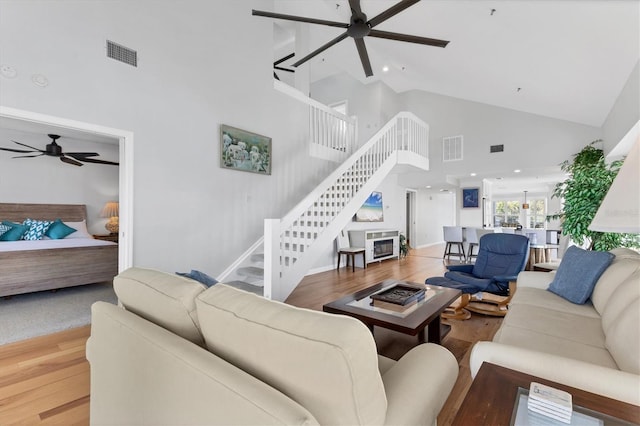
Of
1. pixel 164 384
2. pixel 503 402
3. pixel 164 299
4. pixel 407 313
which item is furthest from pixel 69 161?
pixel 503 402

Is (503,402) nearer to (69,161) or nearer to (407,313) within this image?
(407,313)

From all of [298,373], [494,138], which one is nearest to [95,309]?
[298,373]

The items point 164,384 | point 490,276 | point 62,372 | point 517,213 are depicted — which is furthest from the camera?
point 517,213

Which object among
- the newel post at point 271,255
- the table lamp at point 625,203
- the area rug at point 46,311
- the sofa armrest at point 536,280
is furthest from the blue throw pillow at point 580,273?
the area rug at point 46,311

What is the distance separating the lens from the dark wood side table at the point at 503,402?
2.83ft

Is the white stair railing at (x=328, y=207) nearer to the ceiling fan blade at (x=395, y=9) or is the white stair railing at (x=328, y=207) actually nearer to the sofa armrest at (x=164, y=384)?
the sofa armrest at (x=164, y=384)

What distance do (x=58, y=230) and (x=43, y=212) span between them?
722 mm

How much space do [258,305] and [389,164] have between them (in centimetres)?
540

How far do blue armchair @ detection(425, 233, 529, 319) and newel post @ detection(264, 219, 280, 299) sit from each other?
1.84 meters

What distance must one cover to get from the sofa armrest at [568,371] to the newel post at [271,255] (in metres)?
2.48

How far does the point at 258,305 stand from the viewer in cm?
92

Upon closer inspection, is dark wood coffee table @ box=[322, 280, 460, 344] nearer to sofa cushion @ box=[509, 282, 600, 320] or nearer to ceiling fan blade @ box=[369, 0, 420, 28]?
sofa cushion @ box=[509, 282, 600, 320]

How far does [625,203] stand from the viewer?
842 mm

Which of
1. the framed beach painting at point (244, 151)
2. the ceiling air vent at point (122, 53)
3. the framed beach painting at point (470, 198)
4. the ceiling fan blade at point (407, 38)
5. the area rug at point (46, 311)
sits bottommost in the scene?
the area rug at point (46, 311)
